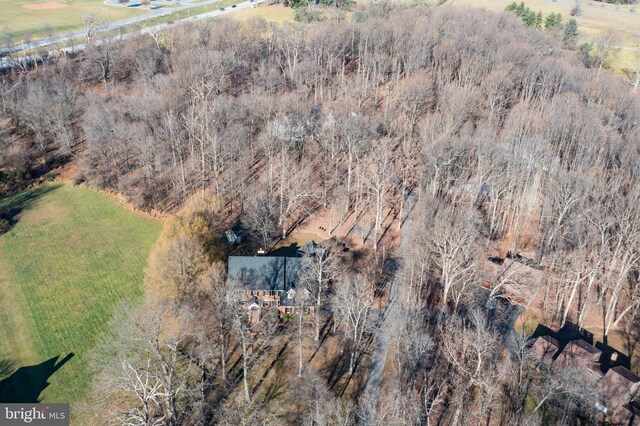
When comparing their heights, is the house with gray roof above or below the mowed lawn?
above

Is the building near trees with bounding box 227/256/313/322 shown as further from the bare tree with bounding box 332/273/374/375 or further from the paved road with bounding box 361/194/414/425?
the paved road with bounding box 361/194/414/425

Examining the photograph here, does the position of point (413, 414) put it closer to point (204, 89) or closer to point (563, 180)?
point (563, 180)

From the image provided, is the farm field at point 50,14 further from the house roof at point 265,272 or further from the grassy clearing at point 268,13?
the house roof at point 265,272

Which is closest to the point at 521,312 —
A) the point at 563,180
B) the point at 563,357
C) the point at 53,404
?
the point at 563,357

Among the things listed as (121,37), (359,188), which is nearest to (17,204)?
(359,188)

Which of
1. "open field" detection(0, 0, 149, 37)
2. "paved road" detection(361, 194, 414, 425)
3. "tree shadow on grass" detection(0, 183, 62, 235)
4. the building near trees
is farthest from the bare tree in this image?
"open field" detection(0, 0, 149, 37)

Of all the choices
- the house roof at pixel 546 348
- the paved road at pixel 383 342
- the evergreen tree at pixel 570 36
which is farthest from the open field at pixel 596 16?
the paved road at pixel 383 342

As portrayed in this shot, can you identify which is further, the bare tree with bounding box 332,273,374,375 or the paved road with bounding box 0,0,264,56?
the paved road with bounding box 0,0,264,56

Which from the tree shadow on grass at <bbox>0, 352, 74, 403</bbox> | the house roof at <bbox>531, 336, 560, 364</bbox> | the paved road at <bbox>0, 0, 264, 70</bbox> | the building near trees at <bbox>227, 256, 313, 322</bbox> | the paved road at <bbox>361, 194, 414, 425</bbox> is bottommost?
the tree shadow on grass at <bbox>0, 352, 74, 403</bbox>
